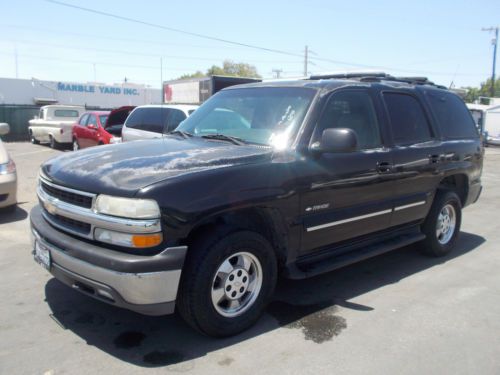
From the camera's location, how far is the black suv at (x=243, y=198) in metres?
2.97

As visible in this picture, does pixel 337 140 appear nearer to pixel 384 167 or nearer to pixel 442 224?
pixel 384 167

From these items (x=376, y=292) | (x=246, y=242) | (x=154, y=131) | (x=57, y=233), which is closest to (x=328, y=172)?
(x=246, y=242)

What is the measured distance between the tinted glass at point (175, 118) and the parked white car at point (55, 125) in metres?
9.13

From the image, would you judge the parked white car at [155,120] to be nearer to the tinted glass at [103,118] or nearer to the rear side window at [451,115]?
the tinted glass at [103,118]

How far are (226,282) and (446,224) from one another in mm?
3486

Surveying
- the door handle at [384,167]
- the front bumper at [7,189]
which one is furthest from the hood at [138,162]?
the front bumper at [7,189]

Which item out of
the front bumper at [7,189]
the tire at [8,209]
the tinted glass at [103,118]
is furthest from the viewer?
the tinted glass at [103,118]

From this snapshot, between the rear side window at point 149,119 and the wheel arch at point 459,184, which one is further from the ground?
the rear side window at point 149,119

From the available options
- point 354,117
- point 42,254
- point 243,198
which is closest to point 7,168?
point 42,254

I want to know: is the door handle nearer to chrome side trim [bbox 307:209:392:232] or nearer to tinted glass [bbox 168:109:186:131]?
chrome side trim [bbox 307:209:392:232]

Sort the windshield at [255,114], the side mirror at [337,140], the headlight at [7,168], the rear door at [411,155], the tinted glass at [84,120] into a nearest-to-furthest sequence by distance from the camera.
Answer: the side mirror at [337,140]
the windshield at [255,114]
the rear door at [411,155]
the headlight at [7,168]
the tinted glass at [84,120]

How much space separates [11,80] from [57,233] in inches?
1481

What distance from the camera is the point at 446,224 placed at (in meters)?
5.67

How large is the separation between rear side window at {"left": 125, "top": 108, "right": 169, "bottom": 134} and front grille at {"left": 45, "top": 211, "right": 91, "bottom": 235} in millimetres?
6252
